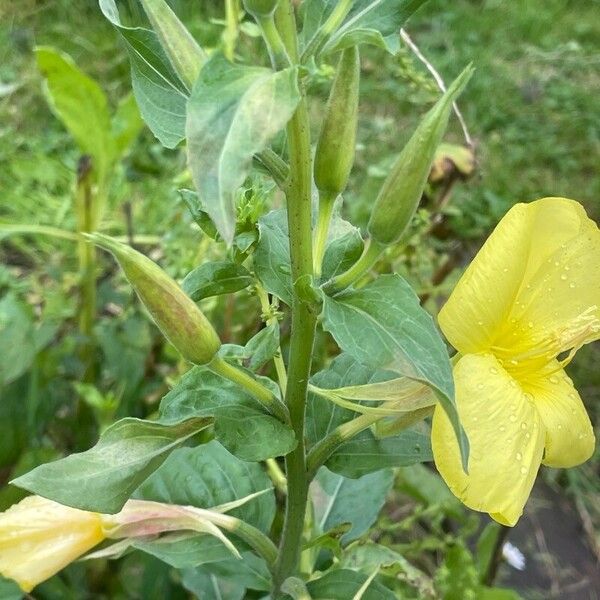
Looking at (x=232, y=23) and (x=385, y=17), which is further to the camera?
(x=232, y=23)

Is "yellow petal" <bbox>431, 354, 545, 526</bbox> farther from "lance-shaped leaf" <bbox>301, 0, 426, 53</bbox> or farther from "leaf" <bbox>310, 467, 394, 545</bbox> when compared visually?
"leaf" <bbox>310, 467, 394, 545</bbox>

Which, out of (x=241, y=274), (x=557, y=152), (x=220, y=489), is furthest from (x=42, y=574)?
(x=557, y=152)

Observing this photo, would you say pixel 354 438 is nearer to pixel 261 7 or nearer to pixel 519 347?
pixel 519 347

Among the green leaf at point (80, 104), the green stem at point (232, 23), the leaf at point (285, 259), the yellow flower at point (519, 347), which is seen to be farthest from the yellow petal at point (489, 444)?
the green leaf at point (80, 104)

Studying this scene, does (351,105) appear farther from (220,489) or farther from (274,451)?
(220,489)

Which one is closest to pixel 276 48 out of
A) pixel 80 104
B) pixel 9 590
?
pixel 9 590

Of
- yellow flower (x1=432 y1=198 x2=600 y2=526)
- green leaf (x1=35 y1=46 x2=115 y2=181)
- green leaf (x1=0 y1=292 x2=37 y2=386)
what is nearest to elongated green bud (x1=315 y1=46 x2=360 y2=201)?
yellow flower (x1=432 y1=198 x2=600 y2=526)

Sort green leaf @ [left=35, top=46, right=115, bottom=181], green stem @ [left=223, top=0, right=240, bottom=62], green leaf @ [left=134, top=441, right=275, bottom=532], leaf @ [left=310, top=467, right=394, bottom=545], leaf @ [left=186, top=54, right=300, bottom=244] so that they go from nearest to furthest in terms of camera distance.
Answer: leaf @ [left=186, top=54, right=300, bottom=244]
green leaf @ [left=134, top=441, right=275, bottom=532]
leaf @ [left=310, top=467, right=394, bottom=545]
green stem @ [left=223, top=0, right=240, bottom=62]
green leaf @ [left=35, top=46, right=115, bottom=181]
